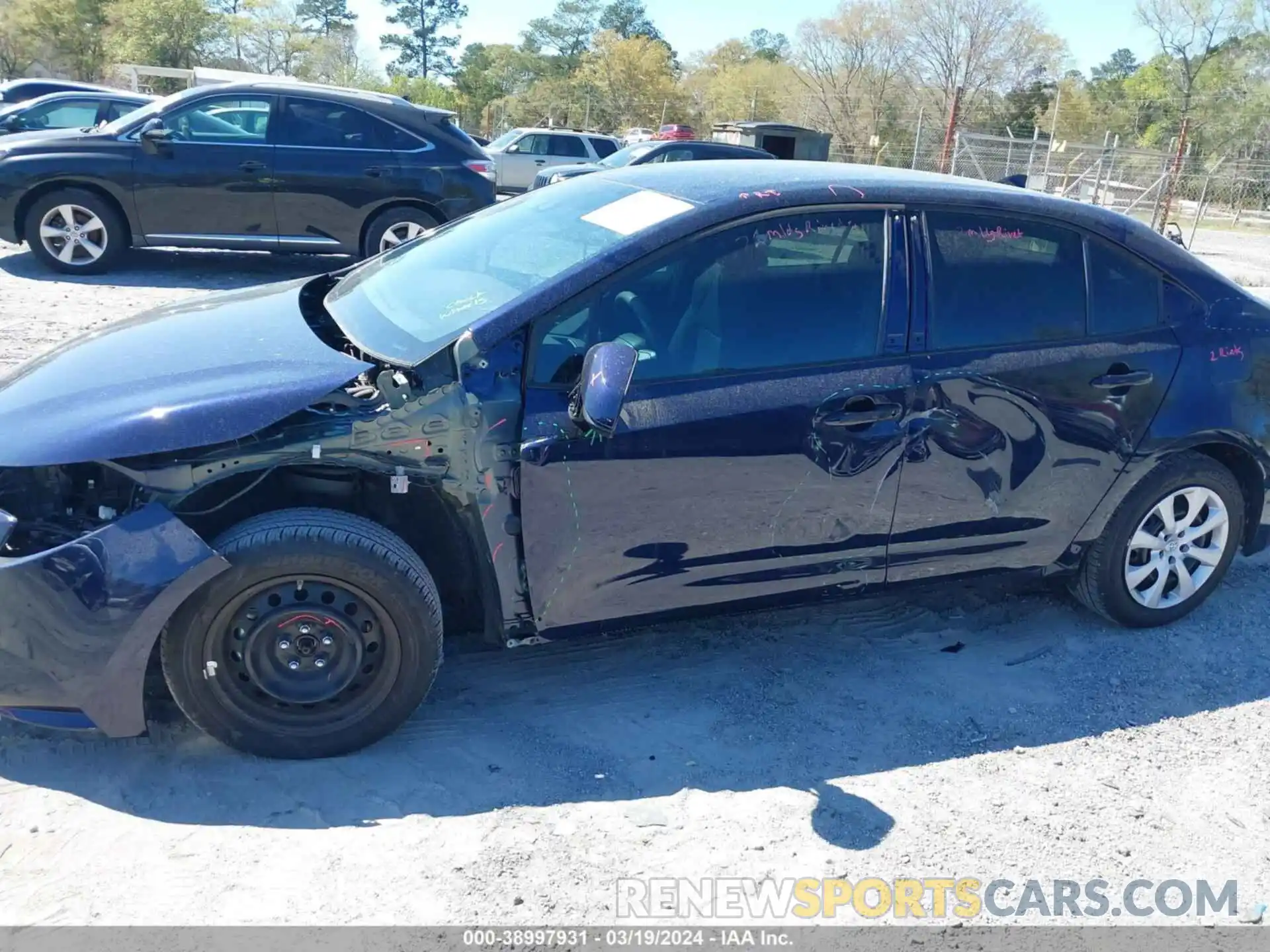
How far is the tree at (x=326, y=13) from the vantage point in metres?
80.4

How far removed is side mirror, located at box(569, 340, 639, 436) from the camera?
280cm

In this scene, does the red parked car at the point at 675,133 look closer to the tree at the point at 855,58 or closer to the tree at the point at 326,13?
the tree at the point at 855,58

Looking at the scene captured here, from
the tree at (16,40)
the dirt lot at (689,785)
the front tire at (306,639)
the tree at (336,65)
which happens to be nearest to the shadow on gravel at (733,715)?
the dirt lot at (689,785)

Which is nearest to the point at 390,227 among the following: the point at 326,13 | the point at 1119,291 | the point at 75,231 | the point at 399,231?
the point at 399,231

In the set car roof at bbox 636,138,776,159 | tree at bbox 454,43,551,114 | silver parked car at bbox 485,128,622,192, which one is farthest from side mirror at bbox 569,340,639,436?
tree at bbox 454,43,551,114

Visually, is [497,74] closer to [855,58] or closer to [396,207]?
[855,58]

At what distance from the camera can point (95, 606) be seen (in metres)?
2.69

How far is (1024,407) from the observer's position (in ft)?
11.8

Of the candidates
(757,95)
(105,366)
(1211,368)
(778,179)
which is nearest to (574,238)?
(778,179)

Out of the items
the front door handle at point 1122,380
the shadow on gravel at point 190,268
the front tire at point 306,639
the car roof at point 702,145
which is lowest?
the front tire at point 306,639

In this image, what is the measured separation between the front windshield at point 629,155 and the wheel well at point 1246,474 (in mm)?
12619

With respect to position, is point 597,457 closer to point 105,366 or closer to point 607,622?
point 607,622

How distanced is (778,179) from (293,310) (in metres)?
1.78

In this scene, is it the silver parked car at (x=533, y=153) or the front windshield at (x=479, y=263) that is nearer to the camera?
the front windshield at (x=479, y=263)
